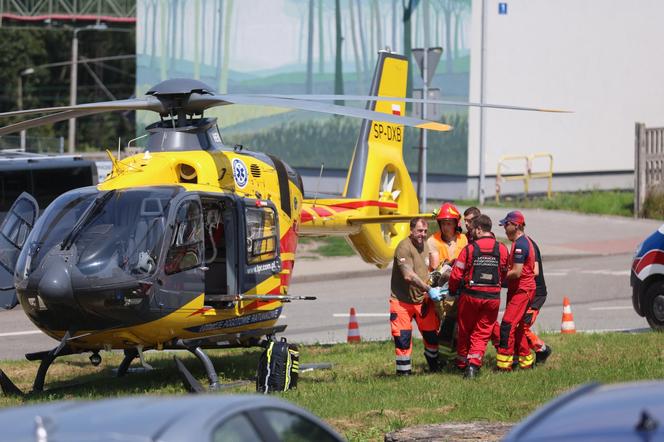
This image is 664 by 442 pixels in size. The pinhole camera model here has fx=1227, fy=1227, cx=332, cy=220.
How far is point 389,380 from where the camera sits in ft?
37.9

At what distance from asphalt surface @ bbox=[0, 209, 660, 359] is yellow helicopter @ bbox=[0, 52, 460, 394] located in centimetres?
368

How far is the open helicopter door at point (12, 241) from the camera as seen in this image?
1208 centimetres

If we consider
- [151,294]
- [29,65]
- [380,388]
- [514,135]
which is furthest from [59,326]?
[29,65]

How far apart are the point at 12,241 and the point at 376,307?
27.6ft

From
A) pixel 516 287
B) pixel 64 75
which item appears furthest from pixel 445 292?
pixel 64 75

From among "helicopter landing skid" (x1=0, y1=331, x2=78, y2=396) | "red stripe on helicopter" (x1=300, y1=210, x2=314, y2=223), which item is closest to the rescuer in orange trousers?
"red stripe on helicopter" (x1=300, y1=210, x2=314, y2=223)

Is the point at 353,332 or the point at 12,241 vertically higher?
the point at 12,241

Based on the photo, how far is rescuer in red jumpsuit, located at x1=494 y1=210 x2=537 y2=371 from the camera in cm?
1163

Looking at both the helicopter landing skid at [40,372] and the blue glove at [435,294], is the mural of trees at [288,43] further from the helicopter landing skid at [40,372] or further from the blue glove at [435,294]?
the helicopter landing skid at [40,372]

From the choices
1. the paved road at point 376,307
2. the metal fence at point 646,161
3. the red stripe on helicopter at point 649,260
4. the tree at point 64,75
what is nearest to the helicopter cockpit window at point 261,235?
the paved road at point 376,307

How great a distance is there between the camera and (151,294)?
10906 mm

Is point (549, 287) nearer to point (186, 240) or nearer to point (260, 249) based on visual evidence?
point (260, 249)

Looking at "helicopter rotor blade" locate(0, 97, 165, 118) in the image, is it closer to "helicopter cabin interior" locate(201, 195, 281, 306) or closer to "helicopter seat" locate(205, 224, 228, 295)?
"helicopter cabin interior" locate(201, 195, 281, 306)

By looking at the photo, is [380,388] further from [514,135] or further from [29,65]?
[29,65]
